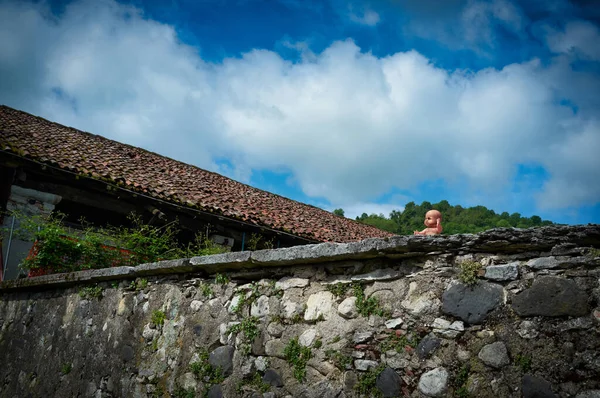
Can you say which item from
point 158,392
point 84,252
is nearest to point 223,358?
point 158,392

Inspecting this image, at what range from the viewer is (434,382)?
2.28 meters

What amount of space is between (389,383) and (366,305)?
0.43 m

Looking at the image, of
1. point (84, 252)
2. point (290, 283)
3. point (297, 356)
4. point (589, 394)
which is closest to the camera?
point (589, 394)

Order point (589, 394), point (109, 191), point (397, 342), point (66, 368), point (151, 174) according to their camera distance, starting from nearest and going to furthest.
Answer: point (589, 394), point (397, 342), point (66, 368), point (109, 191), point (151, 174)

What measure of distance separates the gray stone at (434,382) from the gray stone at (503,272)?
517 millimetres

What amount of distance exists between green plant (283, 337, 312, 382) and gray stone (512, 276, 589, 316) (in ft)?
4.07

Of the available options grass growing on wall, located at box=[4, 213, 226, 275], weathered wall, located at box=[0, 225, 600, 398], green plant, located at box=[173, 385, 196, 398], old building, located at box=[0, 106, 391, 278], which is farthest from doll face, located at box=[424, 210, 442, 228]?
old building, located at box=[0, 106, 391, 278]

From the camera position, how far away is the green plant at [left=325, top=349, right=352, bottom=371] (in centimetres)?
261

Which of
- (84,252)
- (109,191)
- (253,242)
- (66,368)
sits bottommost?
(66,368)

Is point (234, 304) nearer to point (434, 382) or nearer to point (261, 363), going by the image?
point (261, 363)

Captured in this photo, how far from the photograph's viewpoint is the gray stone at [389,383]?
2.39m

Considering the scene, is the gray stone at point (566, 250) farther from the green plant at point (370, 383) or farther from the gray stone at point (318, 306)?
the gray stone at point (318, 306)

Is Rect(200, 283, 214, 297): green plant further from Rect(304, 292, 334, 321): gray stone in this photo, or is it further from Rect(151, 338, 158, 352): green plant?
Rect(304, 292, 334, 321): gray stone

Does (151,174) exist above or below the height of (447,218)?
below
